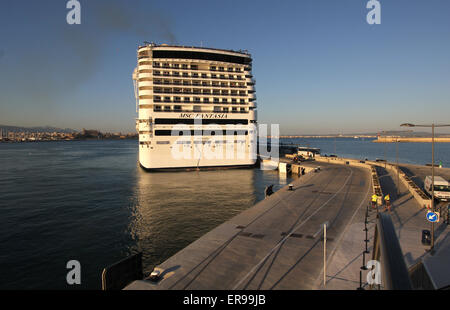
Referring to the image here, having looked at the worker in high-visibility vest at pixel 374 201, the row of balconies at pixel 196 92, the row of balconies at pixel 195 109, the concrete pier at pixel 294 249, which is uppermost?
the row of balconies at pixel 196 92

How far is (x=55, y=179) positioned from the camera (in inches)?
1706

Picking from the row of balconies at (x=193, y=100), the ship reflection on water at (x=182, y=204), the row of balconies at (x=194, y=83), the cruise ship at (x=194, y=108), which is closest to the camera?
the ship reflection on water at (x=182, y=204)

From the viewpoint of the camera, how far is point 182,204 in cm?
2753

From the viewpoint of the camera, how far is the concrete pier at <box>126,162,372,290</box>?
10155 mm

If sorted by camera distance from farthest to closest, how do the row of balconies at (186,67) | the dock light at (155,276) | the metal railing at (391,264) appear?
the row of balconies at (186,67) < the dock light at (155,276) < the metal railing at (391,264)

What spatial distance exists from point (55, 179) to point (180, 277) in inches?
1680

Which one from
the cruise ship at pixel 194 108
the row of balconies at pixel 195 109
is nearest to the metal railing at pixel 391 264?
the cruise ship at pixel 194 108

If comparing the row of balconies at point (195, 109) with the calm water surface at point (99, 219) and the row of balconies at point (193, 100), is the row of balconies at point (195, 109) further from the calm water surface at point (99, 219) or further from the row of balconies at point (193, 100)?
the calm water surface at point (99, 219)

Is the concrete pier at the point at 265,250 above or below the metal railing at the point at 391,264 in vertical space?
below

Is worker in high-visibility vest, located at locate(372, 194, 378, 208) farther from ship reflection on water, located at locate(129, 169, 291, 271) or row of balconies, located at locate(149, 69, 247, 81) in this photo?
row of balconies, located at locate(149, 69, 247, 81)

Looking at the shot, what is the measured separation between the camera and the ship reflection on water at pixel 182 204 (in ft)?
59.2

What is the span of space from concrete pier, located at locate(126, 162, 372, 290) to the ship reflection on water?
3.66m

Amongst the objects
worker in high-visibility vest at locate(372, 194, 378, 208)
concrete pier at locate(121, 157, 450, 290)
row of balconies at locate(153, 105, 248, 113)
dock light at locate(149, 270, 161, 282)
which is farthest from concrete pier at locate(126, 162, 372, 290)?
row of balconies at locate(153, 105, 248, 113)

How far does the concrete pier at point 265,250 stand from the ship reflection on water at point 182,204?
3656 mm
